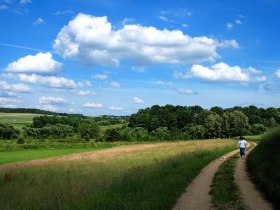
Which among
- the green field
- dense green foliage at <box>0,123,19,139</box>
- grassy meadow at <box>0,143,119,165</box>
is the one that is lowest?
grassy meadow at <box>0,143,119,165</box>

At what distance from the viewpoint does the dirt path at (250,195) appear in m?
11.1

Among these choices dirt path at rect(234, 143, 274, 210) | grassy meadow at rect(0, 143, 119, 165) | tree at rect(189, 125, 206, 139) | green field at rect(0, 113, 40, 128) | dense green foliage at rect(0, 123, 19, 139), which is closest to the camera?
dirt path at rect(234, 143, 274, 210)

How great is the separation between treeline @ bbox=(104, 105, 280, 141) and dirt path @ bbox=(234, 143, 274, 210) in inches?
3537

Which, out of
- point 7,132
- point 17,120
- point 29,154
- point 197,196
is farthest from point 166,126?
point 197,196

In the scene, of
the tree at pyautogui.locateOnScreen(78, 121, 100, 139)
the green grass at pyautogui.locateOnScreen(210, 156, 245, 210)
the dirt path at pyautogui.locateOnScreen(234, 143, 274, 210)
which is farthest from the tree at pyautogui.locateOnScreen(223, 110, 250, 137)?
the green grass at pyautogui.locateOnScreen(210, 156, 245, 210)

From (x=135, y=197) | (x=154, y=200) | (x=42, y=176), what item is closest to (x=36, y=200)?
(x=135, y=197)

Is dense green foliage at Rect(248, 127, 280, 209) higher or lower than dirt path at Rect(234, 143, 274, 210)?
higher

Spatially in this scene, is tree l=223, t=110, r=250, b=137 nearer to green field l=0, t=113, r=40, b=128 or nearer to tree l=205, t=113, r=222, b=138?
tree l=205, t=113, r=222, b=138

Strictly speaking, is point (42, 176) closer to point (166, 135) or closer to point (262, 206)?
point (262, 206)

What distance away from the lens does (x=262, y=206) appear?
11172 mm

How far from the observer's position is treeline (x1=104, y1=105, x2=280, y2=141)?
382 feet

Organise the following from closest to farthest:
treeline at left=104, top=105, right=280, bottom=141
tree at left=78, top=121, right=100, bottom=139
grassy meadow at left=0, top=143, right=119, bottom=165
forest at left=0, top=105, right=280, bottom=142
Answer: grassy meadow at left=0, top=143, right=119, bottom=165, forest at left=0, top=105, right=280, bottom=142, treeline at left=104, top=105, right=280, bottom=141, tree at left=78, top=121, right=100, bottom=139

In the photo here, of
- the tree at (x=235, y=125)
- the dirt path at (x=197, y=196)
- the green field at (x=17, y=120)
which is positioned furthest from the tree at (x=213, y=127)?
the dirt path at (x=197, y=196)

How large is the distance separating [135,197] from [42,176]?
15297mm
